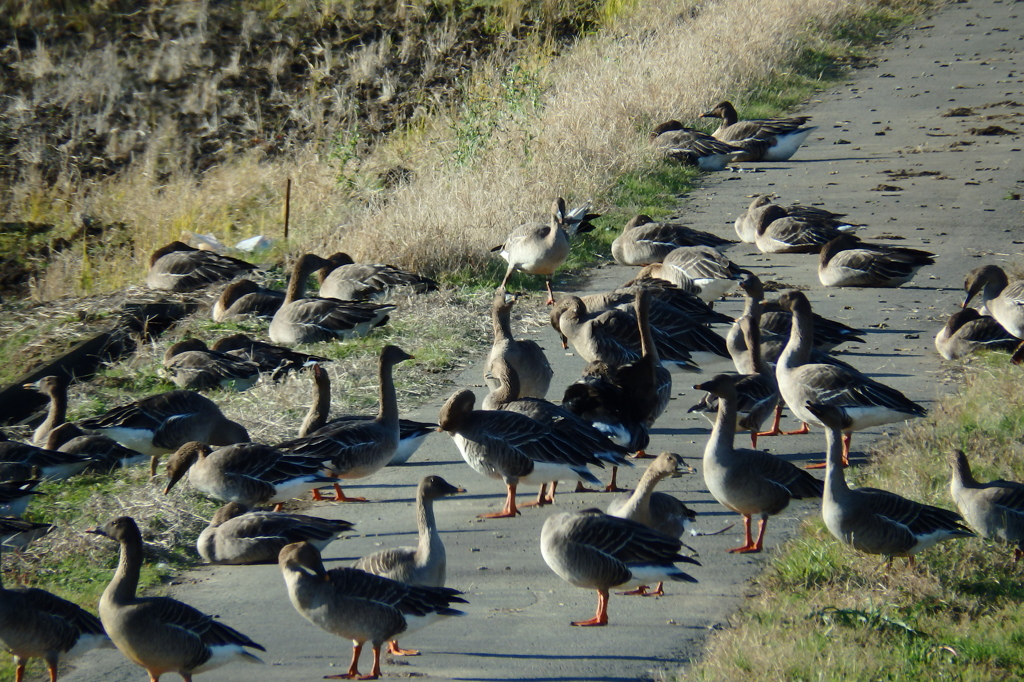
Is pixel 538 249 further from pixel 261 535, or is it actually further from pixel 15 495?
pixel 15 495

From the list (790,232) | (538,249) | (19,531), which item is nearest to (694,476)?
(538,249)

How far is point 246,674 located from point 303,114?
20340 mm

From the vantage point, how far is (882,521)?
6117 mm

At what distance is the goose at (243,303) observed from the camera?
1224cm

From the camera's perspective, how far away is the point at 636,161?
56.0ft

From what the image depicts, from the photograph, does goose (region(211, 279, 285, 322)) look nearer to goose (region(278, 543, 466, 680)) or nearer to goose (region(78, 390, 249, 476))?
goose (region(78, 390, 249, 476))

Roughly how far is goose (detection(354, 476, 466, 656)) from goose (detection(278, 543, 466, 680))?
33cm

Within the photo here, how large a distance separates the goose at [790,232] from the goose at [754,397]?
465cm

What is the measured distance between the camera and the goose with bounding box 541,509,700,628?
5730 mm

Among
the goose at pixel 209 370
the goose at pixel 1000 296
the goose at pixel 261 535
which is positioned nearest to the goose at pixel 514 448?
the goose at pixel 261 535

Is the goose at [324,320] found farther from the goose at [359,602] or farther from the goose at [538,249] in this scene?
the goose at [359,602]

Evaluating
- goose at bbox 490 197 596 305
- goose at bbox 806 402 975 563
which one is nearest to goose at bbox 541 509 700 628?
goose at bbox 806 402 975 563

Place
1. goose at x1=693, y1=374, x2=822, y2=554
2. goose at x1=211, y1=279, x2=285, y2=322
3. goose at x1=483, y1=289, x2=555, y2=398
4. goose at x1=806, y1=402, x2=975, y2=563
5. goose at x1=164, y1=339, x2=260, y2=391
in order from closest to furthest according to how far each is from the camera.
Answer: goose at x1=806, y1=402, x2=975, y2=563 < goose at x1=693, y1=374, x2=822, y2=554 < goose at x1=483, y1=289, x2=555, y2=398 < goose at x1=164, y1=339, x2=260, y2=391 < goose at x1=211, y1=279, x2=285, y2=322

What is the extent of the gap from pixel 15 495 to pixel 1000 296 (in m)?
8.65
